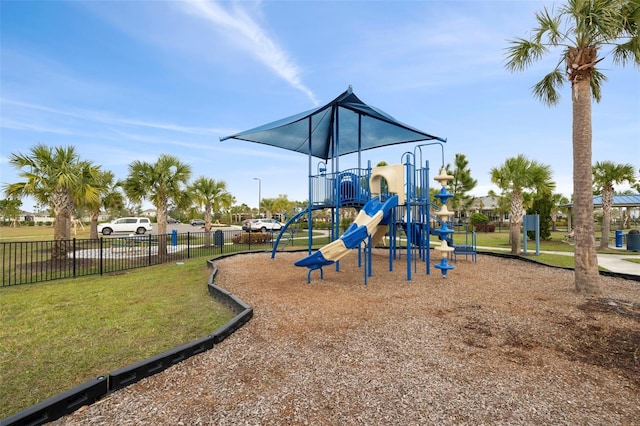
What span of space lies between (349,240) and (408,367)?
13.2 ft

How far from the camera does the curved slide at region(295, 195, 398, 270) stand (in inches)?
282

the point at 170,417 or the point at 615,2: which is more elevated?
the point at 615,2

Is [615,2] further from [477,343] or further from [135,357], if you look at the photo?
[135,357]

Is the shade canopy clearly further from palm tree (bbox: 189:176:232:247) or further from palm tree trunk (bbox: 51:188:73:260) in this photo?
palm tree (bbox: 189:176:232:247)

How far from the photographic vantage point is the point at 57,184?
12.0 m

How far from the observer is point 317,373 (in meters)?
3.39

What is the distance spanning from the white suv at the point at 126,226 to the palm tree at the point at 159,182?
15331 mm

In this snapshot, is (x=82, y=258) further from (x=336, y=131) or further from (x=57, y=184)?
(x=336, y=131)

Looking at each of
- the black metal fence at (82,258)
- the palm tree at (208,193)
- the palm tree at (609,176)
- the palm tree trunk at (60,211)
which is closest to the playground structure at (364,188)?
the black metal fence at (82,258)

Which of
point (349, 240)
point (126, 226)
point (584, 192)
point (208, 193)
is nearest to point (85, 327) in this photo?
point (349, 240)

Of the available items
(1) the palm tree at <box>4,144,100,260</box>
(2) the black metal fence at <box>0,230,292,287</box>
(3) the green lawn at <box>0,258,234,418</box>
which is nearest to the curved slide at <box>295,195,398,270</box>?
(3) the green lawn at <box>0,258,234,418</box>

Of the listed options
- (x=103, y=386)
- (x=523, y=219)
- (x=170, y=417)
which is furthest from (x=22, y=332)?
(x=523, y=219)

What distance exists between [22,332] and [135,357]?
2359mm

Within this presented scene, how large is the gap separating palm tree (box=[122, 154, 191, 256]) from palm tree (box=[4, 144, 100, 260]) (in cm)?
277
